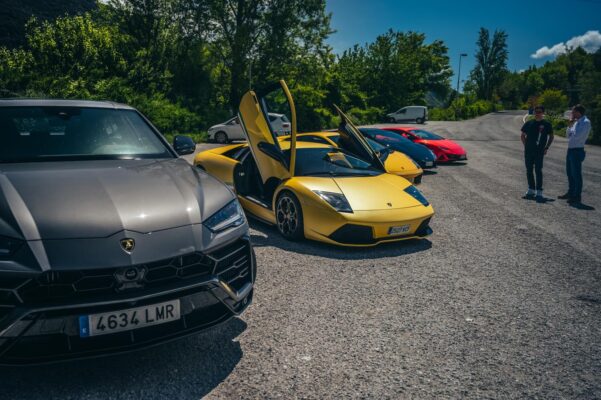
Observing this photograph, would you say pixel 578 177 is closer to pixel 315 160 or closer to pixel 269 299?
pixel 315 160

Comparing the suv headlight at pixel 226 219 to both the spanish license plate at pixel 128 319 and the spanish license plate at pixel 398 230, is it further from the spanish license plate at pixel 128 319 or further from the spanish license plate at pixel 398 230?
the spanish license plate at pixel 398 230

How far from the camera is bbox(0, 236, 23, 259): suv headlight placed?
203cm

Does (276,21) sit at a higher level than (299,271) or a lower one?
higher

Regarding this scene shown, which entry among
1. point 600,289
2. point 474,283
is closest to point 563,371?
point 474,283

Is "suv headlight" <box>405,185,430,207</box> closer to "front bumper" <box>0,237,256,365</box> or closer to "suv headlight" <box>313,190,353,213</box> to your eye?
"suv headlight" <box>313,190,353,213</box>

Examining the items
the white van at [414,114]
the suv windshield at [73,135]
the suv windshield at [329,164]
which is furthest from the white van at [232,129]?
the white van at [414,114]

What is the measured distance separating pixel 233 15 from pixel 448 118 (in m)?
37.6

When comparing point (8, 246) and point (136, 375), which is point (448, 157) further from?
point (8, 246)

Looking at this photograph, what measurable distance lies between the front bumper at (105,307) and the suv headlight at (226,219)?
5.5 inches

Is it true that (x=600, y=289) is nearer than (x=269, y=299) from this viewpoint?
No

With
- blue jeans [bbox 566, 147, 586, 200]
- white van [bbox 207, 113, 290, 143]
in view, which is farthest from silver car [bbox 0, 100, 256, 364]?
white van [bbox 207, 113, 290, 143]

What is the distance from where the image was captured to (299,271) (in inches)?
175

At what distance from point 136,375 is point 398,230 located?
3.38 metres

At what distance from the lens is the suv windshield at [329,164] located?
5758 mm
